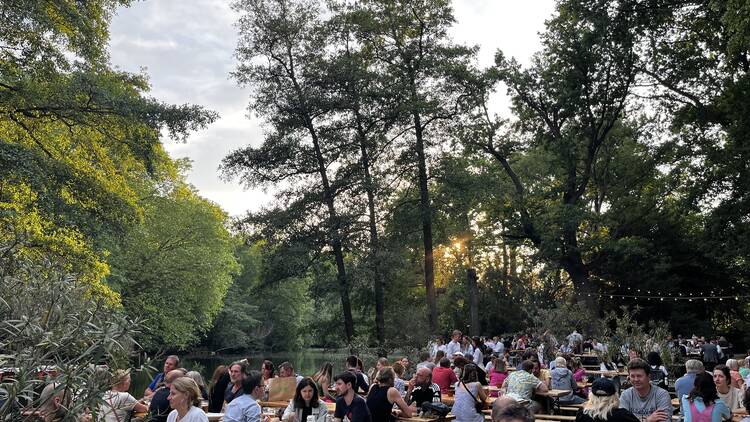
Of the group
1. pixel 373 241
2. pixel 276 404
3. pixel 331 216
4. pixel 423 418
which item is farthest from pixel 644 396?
pixel 331 216

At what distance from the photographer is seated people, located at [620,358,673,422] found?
543 cm

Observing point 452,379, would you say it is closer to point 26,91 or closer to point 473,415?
point 473,415

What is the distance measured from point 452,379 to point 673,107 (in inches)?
822

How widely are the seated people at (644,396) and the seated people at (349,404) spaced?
8.31 feet

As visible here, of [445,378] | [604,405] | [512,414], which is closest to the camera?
[512,414]

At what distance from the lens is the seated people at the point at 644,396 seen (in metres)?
5.43

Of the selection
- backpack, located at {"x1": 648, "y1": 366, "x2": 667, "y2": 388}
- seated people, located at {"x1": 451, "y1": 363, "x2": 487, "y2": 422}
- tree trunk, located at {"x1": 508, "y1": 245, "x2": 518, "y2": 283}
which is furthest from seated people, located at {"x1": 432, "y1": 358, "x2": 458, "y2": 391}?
tree trunk, located at {"x1": 508, "y1": 245, "x2": 518, "y2": 283}

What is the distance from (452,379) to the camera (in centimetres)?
1071

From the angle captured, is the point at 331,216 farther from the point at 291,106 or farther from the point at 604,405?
the point at 604,405

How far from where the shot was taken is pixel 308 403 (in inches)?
264

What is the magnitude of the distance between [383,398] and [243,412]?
5.64 ft

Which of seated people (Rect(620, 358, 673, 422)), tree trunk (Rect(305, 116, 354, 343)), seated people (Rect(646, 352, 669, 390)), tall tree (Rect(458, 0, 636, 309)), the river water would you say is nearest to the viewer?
seated people (Rect(620, 358, 673, 422))

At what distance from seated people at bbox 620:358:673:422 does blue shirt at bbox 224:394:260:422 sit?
353 centimetres

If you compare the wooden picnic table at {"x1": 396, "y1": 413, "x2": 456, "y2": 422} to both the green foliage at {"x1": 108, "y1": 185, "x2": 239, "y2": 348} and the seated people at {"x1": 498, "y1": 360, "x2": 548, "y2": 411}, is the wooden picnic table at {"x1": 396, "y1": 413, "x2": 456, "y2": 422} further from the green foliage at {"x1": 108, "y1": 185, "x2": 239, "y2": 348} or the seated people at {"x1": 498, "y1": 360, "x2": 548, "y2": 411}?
the green foliage at {"x1": 108, "y1": 185, "x2": 239, "y2": 348}
